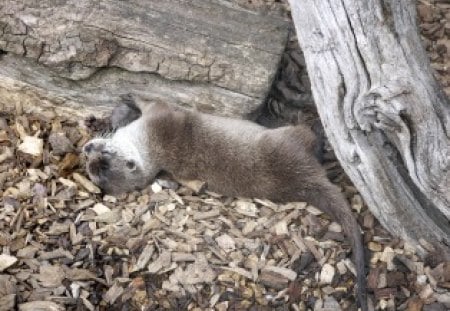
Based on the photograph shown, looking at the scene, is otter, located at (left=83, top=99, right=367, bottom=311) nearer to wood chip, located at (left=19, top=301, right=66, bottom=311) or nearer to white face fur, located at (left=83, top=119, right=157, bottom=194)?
white face fur, located at (left=83, top=119, right=157, bottom=194)

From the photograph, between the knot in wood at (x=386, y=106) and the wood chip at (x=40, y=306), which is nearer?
the knot in wood at (x=386, y=106)

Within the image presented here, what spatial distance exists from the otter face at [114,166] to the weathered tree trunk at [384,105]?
4.93 feet

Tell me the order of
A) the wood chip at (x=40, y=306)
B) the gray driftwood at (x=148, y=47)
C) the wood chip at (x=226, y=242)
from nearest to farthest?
the wood chip at (x=40, y=306) → the wood chip at (x=226, y=242) → the gray driftwood at (x=148, y=47)

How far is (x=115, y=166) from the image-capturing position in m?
4.47

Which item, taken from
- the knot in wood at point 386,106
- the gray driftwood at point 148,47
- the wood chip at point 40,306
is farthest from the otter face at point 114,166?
the knot in wood at point 386,106

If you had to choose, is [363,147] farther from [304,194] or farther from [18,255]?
[18,255]

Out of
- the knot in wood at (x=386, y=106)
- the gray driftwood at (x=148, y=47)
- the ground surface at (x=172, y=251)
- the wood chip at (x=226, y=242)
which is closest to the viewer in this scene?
the knot in wood at (x=386, y=106)

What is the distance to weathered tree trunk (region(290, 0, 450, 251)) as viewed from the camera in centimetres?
308

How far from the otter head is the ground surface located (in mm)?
85

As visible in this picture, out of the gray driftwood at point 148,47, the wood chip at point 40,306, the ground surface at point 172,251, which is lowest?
the wood chip at point 40,306

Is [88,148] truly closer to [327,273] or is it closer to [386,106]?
[327,273]

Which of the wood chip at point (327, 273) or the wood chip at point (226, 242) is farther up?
the wood chip at point (327, 273)

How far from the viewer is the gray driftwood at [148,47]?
4156 mm

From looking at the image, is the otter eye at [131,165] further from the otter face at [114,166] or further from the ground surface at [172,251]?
the ground surface at [172,251]
